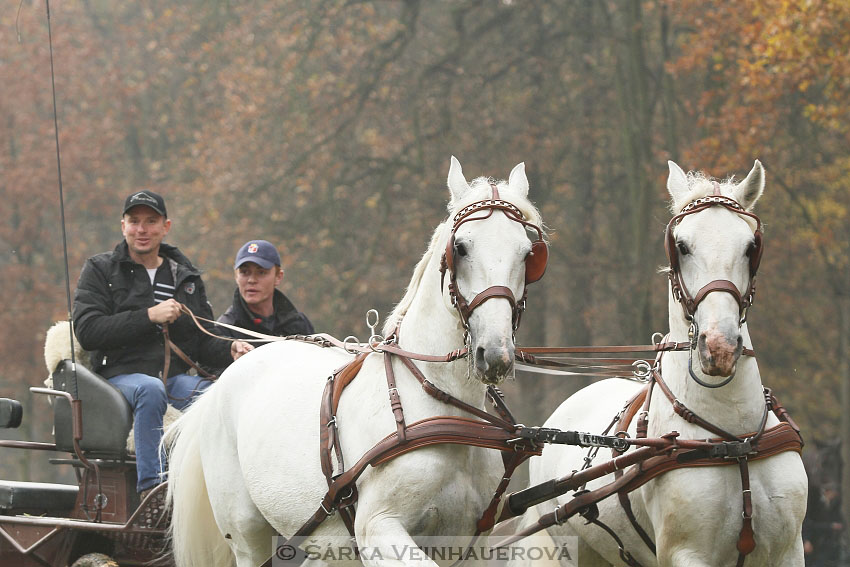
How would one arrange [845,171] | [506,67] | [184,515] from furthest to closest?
[506,67] → [845,171] → [184,515]

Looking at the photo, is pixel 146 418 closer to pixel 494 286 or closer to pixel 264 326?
pixel 264 326

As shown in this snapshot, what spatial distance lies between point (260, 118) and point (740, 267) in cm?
1239

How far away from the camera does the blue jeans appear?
6113 millimetres

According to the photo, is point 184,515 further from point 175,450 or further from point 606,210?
point 606,210

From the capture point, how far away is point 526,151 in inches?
641

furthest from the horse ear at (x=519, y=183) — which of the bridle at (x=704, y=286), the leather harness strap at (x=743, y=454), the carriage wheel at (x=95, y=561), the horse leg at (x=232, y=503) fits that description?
the carriage wheel at (x=95, y=561)

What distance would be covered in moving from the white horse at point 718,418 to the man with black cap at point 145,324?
2615 millimetres

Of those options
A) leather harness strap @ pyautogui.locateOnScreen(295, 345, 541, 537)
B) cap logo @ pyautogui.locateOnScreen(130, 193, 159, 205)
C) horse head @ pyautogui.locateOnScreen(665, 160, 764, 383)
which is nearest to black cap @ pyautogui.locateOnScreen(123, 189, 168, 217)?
cap logo @ pyautogui.locateOnScreen(130, 193, 159, 205)

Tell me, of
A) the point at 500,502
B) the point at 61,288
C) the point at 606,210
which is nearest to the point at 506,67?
the point at 606,210

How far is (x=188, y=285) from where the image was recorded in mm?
6727

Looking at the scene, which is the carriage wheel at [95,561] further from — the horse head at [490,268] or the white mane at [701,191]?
the white mane at [701,191]

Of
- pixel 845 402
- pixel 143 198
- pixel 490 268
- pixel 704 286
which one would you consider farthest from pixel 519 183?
pixel 845 402

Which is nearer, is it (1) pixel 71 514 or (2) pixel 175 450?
(2) pixel 175 450

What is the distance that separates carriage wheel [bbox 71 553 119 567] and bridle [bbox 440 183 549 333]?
9.02 feet
